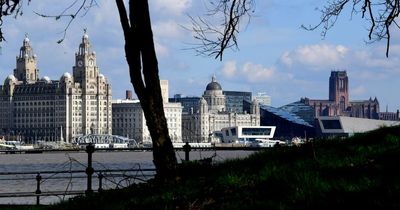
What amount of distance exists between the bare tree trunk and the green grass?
298 millimetres

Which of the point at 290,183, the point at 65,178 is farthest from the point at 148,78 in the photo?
the point at 65,178

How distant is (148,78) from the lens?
9008mm

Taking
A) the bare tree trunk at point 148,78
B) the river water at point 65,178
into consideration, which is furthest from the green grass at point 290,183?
the river water at point 65,178

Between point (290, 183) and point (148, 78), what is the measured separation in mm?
2091

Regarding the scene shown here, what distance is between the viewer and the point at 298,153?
30.2ft

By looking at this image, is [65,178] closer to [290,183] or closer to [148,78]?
[148,78]

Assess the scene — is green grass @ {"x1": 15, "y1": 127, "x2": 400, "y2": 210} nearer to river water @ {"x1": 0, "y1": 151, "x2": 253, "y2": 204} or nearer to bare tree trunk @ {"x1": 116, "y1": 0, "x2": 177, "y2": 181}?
bare tree trunk @ {"x1": 116, "y1": 0, "x2": 177, "y2": 181}

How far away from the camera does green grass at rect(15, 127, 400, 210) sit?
281 inches

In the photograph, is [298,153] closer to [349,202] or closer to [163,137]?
[163,137]

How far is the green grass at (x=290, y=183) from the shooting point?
714 cm

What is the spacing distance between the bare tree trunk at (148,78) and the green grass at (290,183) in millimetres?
298

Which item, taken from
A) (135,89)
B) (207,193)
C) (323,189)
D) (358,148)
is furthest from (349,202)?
(135,89)

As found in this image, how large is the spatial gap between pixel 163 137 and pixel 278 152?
137 centimetres

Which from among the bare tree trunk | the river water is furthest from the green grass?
the river water
